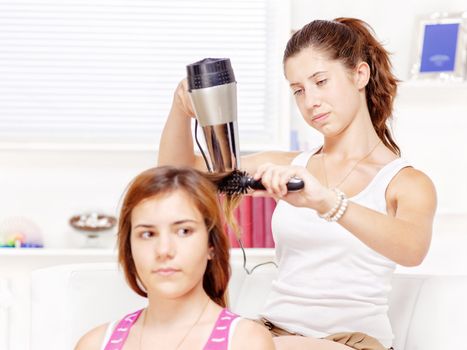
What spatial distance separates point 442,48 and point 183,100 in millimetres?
1715

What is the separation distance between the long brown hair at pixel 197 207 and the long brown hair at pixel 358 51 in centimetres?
57

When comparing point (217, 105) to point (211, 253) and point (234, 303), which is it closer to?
point (211, 253)

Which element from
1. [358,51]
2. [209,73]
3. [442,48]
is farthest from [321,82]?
[442,48]

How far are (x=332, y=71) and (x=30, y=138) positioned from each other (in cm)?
174

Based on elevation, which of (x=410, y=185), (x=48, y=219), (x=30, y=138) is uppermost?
A: (x=410, y=185)

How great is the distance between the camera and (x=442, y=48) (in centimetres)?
319

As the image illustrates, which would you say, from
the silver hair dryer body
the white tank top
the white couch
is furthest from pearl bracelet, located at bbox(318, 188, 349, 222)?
the white couch

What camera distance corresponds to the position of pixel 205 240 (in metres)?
1.43

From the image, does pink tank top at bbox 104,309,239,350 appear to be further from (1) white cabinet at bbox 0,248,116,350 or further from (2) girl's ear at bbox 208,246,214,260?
(1) white cabinet at bbox 0,248,116,350

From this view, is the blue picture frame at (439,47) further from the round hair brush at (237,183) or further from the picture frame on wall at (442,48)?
the round hair brush at (237,183)

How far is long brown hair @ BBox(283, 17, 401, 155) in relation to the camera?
1.93 meters

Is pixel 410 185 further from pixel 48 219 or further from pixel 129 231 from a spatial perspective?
→ pixel 48 219

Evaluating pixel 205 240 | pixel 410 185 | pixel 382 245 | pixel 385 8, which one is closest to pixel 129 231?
pixel 205 240

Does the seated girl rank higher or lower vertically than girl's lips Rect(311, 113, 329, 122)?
lower
